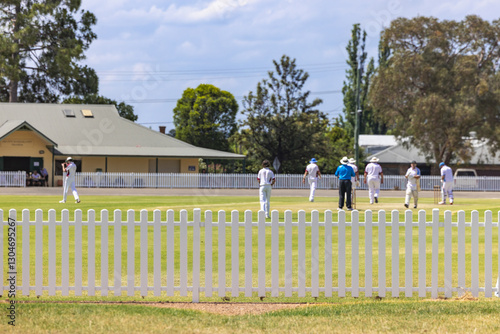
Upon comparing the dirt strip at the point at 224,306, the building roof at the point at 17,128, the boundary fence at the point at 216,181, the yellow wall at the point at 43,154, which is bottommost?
the dirt strip at the point at 224,306

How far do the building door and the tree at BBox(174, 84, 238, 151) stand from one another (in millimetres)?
25257

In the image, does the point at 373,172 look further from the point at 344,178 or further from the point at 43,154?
the point at 43,154

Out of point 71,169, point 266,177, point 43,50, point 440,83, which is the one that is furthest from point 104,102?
point 266,177

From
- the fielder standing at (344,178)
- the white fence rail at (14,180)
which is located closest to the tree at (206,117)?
the white fence rail at (14,180)

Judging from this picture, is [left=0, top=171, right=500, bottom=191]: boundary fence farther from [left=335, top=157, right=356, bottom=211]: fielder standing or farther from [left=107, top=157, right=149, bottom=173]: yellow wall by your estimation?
[left=335, top=157, right=356, bottom=211]: fielder standing

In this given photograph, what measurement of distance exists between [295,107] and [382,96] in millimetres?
7538

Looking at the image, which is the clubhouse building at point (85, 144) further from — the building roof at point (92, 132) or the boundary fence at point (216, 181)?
the boundary fence at point (216, 181)

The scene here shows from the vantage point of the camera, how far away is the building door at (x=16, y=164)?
5044 centimetres

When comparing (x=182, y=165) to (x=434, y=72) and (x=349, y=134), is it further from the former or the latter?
(x=349, y=134)

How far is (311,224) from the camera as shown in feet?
27.4

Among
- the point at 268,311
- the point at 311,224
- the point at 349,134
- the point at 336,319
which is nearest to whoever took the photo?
the point at 336,319

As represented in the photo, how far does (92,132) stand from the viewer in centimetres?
5397

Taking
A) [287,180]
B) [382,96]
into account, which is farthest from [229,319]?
[382,96]

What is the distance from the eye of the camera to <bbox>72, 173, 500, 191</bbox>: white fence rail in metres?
48.3
